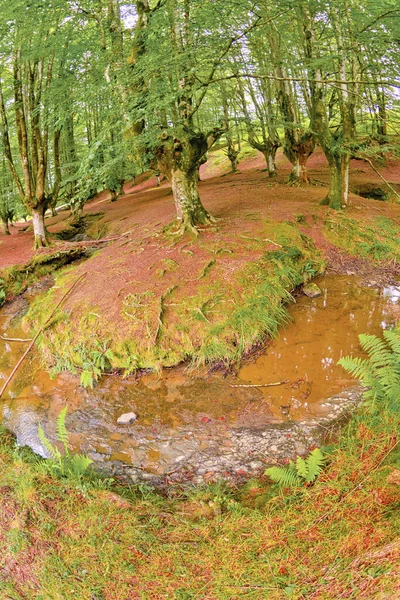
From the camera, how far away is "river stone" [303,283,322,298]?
7.06 m

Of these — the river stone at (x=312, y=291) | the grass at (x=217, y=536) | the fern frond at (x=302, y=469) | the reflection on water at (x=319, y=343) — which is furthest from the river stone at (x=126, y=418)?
the river stone at (x=312, y=291)

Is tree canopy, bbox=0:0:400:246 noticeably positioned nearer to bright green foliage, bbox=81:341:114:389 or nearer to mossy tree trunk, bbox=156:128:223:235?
mossy tree trunk, bbox=156:128:223:235

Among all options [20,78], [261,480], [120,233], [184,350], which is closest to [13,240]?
[120,233]

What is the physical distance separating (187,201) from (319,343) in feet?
16.2

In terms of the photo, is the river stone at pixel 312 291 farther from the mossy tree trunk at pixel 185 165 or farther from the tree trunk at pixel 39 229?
the tree trunk at pixel 39 229

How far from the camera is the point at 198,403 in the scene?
188 inches

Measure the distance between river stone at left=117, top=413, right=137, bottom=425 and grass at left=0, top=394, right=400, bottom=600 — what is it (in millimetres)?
1118

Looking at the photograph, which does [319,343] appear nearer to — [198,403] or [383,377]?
[383,377]

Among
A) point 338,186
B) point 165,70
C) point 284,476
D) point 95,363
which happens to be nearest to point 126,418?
point 95,363

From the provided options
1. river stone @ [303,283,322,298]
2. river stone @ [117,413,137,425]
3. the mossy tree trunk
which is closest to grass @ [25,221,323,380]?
river stone @ [303,283,322,298]

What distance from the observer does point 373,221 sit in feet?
30.4

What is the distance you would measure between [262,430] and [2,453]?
3105 mm

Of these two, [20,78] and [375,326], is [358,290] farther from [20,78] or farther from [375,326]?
[20,78]

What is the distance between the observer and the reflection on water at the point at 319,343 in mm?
4621
